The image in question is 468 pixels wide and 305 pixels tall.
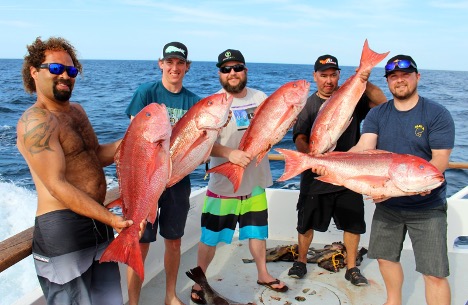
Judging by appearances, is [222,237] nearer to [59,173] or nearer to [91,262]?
[91,262]

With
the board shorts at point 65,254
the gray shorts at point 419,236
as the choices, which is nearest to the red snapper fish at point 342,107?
the gray shorts at point 419,236

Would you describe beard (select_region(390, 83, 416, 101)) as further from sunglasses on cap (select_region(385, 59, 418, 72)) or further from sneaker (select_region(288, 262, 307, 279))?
sneaker (select_region(288, 262, 307, 279))

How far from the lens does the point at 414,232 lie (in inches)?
132

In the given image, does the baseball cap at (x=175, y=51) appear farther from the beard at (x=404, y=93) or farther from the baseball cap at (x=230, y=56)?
the beard at (x=404, y=93)

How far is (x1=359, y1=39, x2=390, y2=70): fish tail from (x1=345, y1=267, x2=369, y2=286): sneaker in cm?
216

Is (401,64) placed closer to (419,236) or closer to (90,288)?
(419,236)

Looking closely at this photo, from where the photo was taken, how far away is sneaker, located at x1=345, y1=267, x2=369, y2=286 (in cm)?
431

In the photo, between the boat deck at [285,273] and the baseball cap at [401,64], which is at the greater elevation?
the baseball cap at [401,64]

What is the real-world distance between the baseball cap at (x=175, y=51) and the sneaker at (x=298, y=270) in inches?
95.4

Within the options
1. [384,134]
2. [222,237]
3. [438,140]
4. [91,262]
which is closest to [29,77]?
[91,262]

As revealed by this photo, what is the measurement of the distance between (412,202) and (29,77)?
2.86 m

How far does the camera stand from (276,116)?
317 cm

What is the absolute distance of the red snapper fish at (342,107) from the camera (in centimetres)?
329

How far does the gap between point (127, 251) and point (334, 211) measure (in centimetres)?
257
